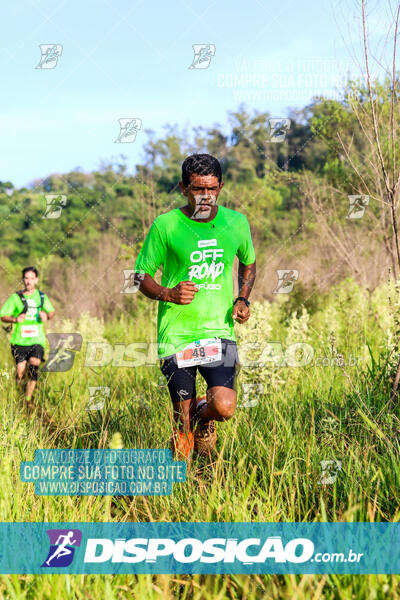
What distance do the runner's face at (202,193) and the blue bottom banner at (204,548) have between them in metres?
1.94

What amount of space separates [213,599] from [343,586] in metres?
0.53

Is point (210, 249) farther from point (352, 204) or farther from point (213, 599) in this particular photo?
point (352, 204)

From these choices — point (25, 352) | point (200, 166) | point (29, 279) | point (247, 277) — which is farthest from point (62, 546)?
point (29, 279)

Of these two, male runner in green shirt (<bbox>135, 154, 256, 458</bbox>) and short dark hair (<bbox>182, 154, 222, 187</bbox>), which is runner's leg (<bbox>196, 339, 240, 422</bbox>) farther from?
short dark hair (<bbox>182, 154, 222, 187</bbox>)

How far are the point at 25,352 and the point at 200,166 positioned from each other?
15.6ft

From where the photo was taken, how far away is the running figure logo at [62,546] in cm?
262

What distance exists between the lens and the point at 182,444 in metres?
3.79

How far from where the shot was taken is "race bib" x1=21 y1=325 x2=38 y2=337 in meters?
7.62

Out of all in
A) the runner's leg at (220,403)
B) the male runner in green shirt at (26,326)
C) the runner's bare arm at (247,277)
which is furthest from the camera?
the male runner in green shirt at (26,326)

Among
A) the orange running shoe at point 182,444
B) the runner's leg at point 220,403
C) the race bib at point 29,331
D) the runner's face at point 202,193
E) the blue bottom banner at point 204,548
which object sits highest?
the runner's face at point 202,193

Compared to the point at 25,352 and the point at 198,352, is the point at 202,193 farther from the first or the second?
the point at 25,352

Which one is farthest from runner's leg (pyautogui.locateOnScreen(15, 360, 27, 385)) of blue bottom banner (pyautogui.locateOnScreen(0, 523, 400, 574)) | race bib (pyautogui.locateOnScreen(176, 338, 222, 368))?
blue bottom banner (pyautogui.locateOnScreen(0, 523, 400, 574))

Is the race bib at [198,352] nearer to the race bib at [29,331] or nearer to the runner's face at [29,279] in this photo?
the race bib at [29,331]

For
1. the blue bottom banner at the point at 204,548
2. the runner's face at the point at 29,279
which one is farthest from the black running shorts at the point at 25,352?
the blue bottom banner at the point at 204,548
